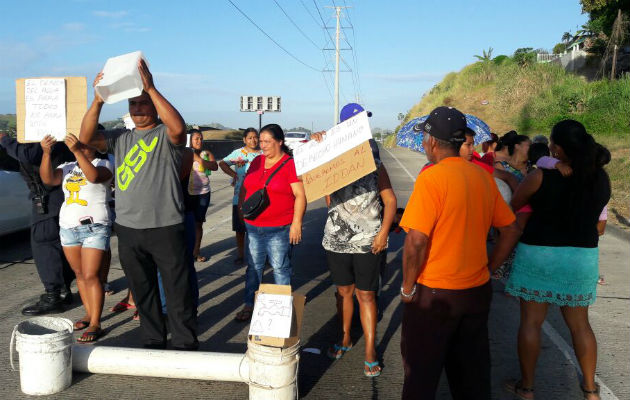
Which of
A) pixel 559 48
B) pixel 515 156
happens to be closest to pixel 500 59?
pixel 559 48

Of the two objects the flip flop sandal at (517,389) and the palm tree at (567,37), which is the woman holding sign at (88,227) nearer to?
the flip flop sandal at (517,389)

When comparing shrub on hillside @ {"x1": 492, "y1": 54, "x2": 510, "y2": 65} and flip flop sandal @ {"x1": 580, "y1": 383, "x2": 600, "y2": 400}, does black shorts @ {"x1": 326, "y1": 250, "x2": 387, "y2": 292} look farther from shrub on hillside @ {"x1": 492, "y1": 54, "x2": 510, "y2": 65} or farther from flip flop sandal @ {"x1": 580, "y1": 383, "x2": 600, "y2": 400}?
shrub on hillside @ {"x1": 492, "y1": 54, "x2": 510, "y2": 65}

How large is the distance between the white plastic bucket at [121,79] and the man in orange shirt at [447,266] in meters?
1.82

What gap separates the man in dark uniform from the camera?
5.07 m

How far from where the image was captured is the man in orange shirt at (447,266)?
2576 mm

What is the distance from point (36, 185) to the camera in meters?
5.07

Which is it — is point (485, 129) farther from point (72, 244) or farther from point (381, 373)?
point (72, 244)

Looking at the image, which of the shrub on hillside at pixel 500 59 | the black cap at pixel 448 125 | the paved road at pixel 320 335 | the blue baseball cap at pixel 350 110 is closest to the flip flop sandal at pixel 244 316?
the paved road at pixel 320 335

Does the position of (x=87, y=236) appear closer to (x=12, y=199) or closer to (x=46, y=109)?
(x=46, y=109)

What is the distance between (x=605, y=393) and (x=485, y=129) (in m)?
3.14

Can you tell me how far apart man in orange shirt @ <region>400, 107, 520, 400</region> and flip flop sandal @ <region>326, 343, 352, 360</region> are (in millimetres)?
1516

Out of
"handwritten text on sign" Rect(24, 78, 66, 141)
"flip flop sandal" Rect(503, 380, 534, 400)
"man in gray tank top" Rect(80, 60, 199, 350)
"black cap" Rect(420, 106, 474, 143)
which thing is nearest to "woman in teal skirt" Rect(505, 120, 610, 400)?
"flip flop sandal" Rect(503, 380, 534, 400)

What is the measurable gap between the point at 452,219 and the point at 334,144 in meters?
1.35

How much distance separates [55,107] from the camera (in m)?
3.95
